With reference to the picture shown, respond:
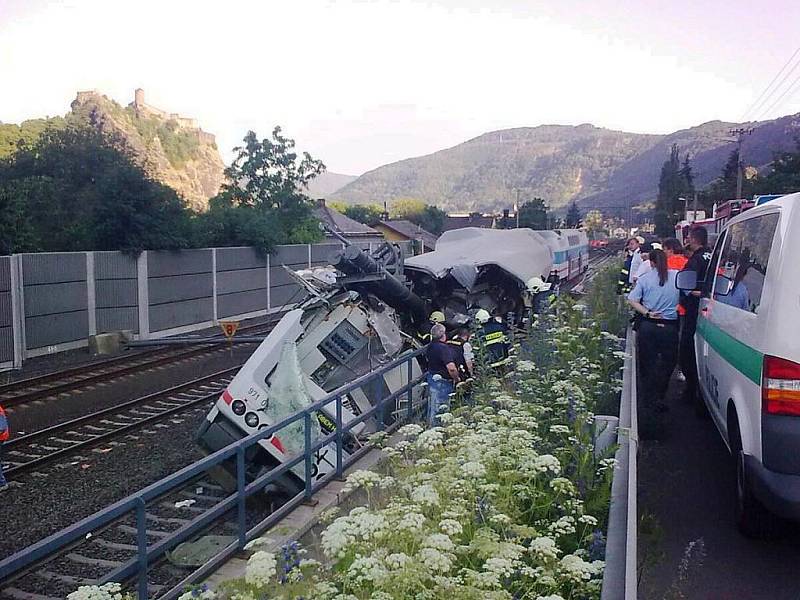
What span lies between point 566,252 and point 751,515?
22.0 meters

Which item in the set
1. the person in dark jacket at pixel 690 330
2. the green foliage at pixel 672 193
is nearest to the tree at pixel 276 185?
the person in dark jacket at pixel 690 330

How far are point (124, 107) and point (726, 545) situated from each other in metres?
120

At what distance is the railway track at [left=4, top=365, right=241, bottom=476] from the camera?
10055 mm

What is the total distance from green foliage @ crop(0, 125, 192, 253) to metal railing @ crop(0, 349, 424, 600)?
1484 cm

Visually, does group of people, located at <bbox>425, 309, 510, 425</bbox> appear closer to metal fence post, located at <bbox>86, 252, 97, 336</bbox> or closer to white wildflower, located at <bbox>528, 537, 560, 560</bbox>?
white wildflower, located at <bbox>528, 537, 560, 560</bbox>

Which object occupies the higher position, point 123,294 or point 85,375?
point 123,294

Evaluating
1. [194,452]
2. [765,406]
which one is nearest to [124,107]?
[194,452]

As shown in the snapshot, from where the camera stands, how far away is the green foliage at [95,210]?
19.6m

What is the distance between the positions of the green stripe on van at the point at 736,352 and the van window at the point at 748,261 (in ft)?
0.82

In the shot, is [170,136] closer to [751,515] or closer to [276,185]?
[276,185]

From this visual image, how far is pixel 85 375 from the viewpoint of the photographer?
15695 mm

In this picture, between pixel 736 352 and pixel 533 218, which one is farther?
pixel 533 218

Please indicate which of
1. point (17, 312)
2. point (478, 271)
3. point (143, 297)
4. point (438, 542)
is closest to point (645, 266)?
point (478, 271)

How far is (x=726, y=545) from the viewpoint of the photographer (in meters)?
4.88
